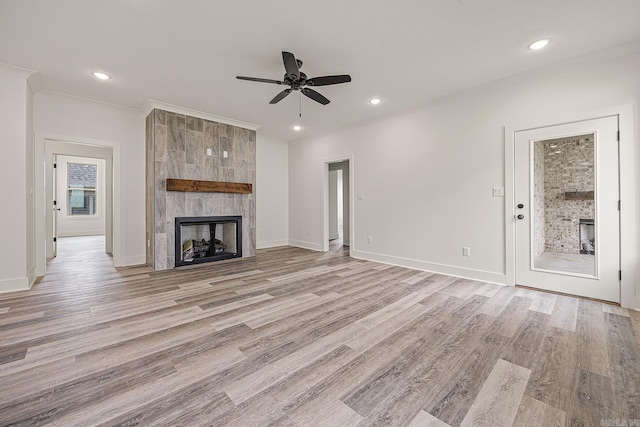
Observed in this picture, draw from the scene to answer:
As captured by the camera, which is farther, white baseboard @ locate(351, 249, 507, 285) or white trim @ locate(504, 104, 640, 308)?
white baseboard @ locate(351, 249, 507, 285)

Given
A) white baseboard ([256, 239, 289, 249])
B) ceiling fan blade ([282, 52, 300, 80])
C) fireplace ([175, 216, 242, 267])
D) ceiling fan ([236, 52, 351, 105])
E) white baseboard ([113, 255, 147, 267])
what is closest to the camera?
ceiling fan blade ([282, 52, 300, 80])

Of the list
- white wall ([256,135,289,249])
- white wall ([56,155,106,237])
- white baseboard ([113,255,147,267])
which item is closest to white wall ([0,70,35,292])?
white baseboard ([113,255,147,267])

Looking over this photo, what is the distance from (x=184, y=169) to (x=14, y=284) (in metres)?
2.56

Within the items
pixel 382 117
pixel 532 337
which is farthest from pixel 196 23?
pixel 532 337

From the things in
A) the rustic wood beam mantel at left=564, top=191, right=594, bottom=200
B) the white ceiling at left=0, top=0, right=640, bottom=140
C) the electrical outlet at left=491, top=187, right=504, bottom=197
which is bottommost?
the rustic wood beam mantel at left=564, top=191, right=594, bottom=200

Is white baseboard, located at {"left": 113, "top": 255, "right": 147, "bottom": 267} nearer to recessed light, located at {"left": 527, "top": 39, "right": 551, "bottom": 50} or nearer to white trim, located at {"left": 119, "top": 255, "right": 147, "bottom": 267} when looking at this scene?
white trim, located at {"left": 119, "top": 255, "right": 147, "bottom": 267}

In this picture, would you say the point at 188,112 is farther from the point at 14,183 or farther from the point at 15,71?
the point at 14,183

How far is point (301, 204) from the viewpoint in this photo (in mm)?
6637

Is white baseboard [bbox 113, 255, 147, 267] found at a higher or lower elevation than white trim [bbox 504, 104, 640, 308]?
lower

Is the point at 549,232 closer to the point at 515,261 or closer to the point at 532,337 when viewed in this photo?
the point at 515,261

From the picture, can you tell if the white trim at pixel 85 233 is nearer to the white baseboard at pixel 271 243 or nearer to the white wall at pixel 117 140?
the white wall at pixel 117 140

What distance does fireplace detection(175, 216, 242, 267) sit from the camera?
4.63 meters

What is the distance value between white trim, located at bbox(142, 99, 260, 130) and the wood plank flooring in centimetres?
290

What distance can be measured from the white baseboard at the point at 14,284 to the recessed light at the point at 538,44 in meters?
6.43
